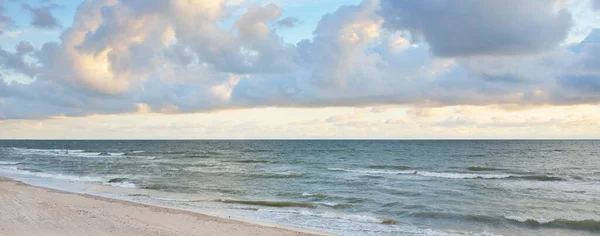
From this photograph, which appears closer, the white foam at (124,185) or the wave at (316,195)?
the wave at (316,195)

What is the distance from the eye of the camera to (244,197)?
85.0ft

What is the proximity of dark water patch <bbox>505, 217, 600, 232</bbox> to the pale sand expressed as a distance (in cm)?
963

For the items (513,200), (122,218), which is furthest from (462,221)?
(122,218)

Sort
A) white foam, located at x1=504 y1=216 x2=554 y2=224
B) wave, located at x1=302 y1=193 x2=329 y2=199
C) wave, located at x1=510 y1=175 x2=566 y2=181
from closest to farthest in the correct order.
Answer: white foam, located at x1=504 y1=216 x2=554 y2=224 → wave, located at x1=302 y1=193 x2=329 y2=199 → wave, located at x1=510 y1=175 x2=566 y2=181

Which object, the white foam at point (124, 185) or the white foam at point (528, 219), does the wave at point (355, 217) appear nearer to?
the white foam at point (528, 219)

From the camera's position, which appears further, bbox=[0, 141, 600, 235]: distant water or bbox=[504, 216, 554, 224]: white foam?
bbox=[504, 216, 554, 224]: white foam

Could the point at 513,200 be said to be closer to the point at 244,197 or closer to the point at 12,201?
the point at 244,197

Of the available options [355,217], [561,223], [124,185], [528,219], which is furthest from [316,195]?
[124,185]

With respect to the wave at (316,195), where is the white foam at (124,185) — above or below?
above

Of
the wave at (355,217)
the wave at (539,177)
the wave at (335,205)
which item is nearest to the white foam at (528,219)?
the wave at (355,217)

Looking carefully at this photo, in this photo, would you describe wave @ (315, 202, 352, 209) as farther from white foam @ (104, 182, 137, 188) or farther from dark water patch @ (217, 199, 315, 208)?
white foam @ (104, 182, 137, 188)

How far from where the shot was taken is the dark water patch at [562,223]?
60.8ft

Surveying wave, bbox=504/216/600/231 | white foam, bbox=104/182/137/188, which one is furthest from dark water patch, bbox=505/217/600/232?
white foam, bbox=104/182/137/188

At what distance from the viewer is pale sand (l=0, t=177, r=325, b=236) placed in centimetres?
1409
